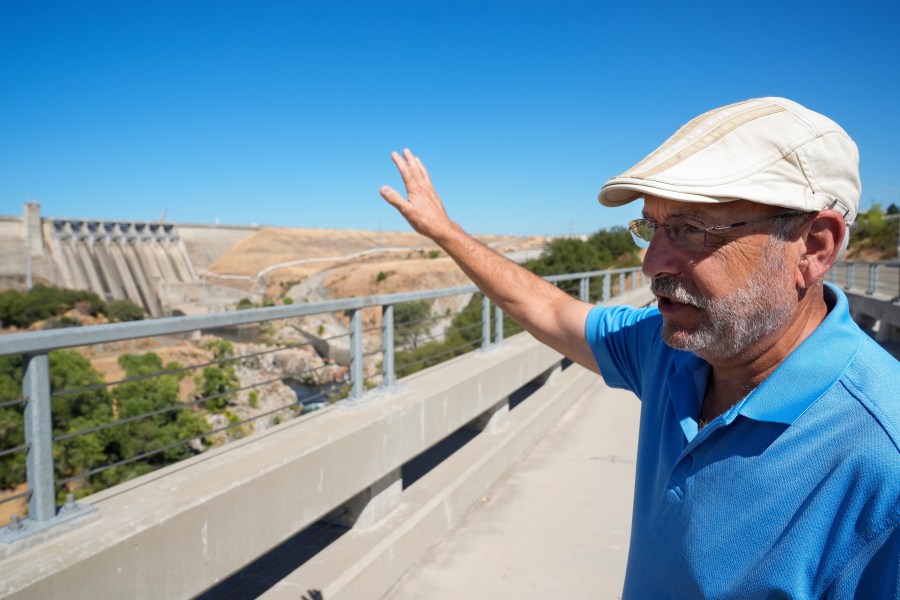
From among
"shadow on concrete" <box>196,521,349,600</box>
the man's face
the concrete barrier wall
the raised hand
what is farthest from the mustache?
"shadow on concrete" <box>196,521,349,600</box>

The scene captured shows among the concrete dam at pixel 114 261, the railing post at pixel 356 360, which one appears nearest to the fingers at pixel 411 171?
the railing post at pixel 356 360

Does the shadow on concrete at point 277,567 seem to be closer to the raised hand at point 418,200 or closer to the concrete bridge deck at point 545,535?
the concrete bridge deck at point 545,535

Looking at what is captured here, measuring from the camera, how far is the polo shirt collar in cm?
121

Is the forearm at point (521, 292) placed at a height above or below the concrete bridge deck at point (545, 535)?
above

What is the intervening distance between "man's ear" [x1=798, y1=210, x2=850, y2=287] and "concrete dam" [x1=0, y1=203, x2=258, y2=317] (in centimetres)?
7892

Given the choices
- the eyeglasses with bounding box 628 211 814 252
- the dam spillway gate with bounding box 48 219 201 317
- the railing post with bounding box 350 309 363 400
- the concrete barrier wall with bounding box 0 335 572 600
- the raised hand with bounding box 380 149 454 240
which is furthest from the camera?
the dam spillway gate with bounding box 48 219 201 317

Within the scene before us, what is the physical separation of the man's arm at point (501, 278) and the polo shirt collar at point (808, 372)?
0.95 meters

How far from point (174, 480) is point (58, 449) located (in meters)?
21.1

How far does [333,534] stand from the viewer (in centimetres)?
407

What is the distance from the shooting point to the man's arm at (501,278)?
7.51 ft

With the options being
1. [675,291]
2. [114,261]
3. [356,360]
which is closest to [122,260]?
[114,261]

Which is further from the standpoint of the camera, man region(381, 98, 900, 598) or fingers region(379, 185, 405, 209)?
fingers region(379, 185, 405, 209)

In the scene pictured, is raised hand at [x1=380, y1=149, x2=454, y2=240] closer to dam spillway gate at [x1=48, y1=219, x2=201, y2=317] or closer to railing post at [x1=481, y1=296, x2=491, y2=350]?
railing post at [x1=481, y1=296, x2=491, y2=350]

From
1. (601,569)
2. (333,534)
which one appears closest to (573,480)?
(601,569)
